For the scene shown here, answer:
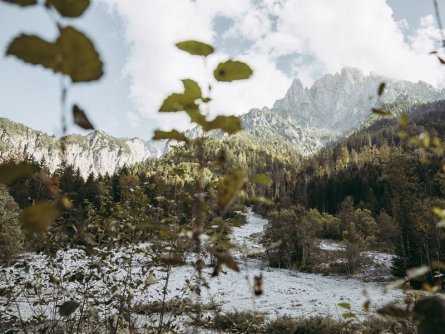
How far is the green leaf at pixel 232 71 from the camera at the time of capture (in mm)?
581

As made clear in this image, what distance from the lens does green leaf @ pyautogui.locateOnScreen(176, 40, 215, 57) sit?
2.03 ft

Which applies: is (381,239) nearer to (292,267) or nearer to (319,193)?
(292,267)

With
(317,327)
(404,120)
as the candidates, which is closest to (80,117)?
(404,120)

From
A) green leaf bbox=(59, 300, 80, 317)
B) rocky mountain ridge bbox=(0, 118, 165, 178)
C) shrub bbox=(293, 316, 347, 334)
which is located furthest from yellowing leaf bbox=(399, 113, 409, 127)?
rocky mountain ridge bbox=(0, 118, 165, 178)

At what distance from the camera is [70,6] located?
0.37 metres

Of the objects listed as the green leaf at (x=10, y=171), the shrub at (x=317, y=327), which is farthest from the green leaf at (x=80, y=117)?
the shrub at (x=317, y=327)

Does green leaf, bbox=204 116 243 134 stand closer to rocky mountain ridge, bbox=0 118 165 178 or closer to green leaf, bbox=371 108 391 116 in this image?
green leaf, bbox=371 108 391 116

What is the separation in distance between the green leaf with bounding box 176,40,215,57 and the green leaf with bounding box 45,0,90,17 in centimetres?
26

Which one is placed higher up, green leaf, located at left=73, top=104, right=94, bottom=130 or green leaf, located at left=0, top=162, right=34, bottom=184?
green leaf, located at left=73, top=104, right=94, bottom=130

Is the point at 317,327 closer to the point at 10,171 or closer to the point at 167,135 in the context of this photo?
the point at 167,135

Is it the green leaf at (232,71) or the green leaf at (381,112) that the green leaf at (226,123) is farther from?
the green leaf at (381,112)

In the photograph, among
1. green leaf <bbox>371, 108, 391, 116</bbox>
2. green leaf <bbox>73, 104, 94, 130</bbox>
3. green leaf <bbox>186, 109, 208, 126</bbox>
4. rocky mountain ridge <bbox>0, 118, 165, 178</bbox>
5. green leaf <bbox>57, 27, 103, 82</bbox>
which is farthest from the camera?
rocky mountain ridge <bbox>0, 118, 165, 178</bbox>

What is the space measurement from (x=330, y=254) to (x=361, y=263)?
284 cm

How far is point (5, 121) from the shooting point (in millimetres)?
148000
